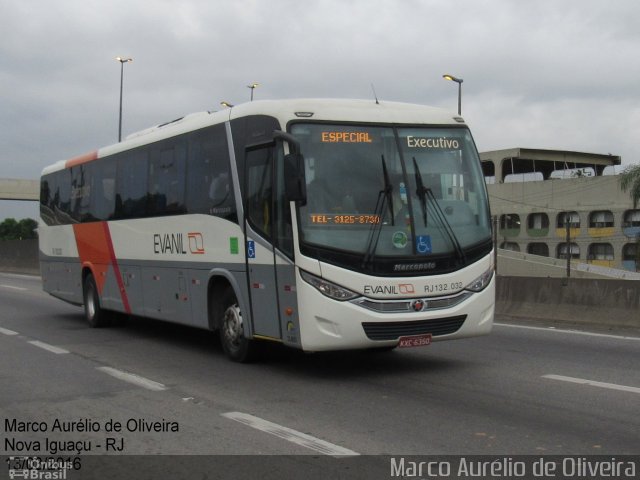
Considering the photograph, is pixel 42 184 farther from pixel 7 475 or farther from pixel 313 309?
pixel 7 475

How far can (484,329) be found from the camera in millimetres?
9555

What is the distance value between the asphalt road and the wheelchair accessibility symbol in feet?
4.87

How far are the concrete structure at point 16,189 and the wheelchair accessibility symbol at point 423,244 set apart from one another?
6629 centimetres

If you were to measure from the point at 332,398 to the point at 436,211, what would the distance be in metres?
2.51

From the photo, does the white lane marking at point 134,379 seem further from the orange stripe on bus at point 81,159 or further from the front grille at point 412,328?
the orange stripe on bus at point 81,159

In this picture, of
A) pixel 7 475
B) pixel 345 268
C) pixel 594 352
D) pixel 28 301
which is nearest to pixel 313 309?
pixel 345 268

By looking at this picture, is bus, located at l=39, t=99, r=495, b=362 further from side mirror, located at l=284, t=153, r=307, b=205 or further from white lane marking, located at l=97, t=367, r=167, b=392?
white lane marking, located at l=97, t=367, r=167, b=392

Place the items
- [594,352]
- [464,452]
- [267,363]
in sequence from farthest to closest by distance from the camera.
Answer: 1. [594,352]
2. [267,363]
3. [464,452]

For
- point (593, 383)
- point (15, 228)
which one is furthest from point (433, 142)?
point (15, 228)

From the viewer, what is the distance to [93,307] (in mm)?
15461

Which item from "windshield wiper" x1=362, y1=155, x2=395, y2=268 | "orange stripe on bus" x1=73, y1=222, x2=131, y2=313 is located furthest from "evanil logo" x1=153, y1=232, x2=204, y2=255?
"windshield wiper" x1=362, y1=155, x2=395, y2=268

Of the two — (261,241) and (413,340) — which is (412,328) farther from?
(261,241)

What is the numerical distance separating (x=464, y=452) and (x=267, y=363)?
15.6ft

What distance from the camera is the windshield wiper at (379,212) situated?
29.0 feet
